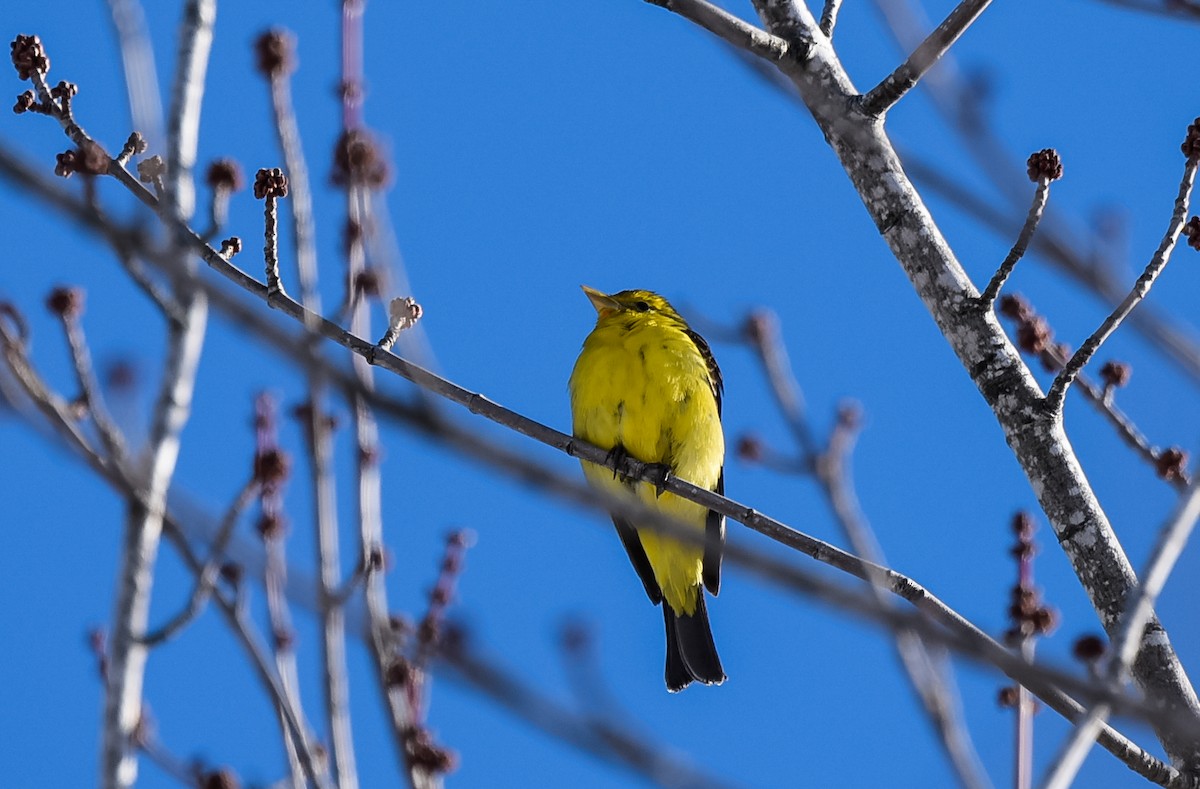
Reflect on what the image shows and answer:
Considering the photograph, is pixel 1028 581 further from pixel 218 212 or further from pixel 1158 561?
pixel 218 212

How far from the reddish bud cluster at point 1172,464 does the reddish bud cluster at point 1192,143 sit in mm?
893

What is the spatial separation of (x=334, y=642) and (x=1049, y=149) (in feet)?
7.17

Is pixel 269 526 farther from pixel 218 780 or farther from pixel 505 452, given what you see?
pixel 505 452

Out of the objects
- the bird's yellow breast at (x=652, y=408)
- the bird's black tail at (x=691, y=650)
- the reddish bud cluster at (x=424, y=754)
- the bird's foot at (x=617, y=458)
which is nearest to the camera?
the reddish bud cluster at (x=424, y=754)

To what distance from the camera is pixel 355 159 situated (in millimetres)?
2836

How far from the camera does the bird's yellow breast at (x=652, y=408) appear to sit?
18.2 ft

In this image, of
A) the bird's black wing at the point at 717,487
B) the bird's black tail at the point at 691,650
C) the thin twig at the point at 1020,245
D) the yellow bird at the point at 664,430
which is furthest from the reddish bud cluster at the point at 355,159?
the bird's black tail at the point at 691,650


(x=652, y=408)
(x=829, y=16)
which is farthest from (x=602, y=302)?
(x=829, y=16)

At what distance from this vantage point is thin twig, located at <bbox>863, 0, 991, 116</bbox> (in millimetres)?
3434

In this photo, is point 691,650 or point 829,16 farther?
point 691,650

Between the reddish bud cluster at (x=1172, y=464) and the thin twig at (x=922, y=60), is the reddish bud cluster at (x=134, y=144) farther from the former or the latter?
the reddish bud cluster at (x=1172, y=464)

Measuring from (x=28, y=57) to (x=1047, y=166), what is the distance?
2.59 metres

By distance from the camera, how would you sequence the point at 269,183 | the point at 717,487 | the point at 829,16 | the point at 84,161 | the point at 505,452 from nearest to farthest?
the point at 505,452 < the point at 84,161 < the point at 269,183 < the point at 829,16 < the point at 717,487

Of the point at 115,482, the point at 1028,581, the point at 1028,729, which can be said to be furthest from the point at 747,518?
the point at 115,482
